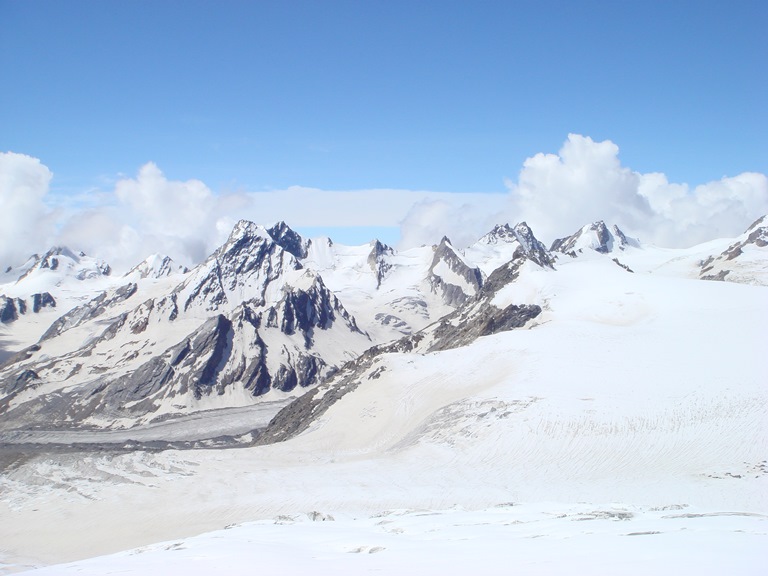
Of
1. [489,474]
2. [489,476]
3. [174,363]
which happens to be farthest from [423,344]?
[174,363]

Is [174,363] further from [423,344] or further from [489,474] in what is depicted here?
[489,474]

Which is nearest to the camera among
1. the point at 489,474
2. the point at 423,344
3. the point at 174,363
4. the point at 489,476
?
the point at 489,476

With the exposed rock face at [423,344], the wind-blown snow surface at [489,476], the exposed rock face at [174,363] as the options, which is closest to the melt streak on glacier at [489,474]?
the wind-blown snow surface at [489,476]

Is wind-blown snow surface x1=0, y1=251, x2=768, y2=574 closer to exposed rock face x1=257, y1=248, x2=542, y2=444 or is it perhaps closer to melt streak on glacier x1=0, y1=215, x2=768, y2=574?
melt streak on glacier x1=0, y1=215, x2=768, y2=574

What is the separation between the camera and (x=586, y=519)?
22.4 m

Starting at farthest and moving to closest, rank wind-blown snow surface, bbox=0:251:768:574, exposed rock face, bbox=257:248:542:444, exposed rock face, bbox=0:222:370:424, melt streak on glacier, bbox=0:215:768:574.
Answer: exposed rock face, bbox=0:222:370:424, exposed rock face, bbox=257:248:542:444, melt streak on glacier, bbox=0:215:768:574, wind-blown snow surface, bbox=0:251:768:574

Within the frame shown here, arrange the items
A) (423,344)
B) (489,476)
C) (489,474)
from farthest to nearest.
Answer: (423,344) → (489,474) → (489,476)

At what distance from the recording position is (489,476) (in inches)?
1484

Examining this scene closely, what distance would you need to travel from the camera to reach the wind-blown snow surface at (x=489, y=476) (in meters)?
17.3

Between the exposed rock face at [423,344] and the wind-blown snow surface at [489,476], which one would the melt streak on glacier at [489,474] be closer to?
the wind-blown snow surface at [489,476]

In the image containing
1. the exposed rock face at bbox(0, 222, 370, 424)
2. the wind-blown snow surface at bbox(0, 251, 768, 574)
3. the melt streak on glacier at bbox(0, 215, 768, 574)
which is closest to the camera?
the wind-blown snow surface at bbox(0, 251, 768, 574)

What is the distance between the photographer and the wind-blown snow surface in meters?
17.3

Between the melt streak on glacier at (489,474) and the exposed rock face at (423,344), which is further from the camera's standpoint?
the exposed rock face at (423,344)

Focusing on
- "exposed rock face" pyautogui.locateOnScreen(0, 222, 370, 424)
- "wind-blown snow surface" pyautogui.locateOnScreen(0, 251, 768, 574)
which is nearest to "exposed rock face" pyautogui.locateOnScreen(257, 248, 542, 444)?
"wind-blown snow surface" pyautogui.locateOnScreen(0, 251, 768, 574)
